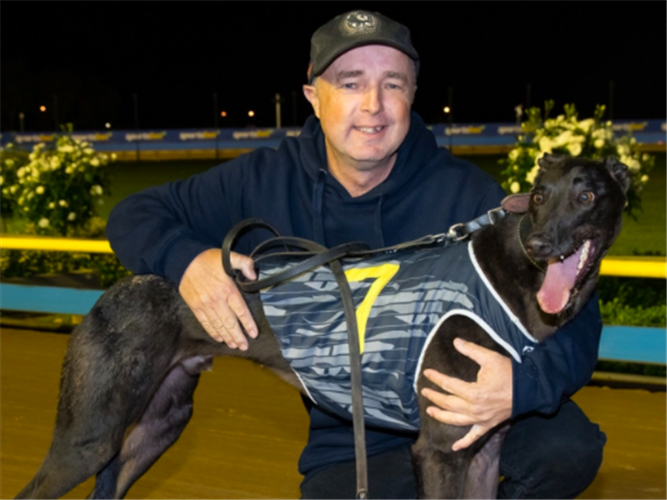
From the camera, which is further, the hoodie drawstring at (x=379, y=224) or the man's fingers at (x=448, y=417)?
the hoodie drawstring at (x=379, y=224)

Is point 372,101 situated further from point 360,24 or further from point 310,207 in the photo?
point 310,207

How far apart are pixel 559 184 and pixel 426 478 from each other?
0.69m

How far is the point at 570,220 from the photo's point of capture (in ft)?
5.84

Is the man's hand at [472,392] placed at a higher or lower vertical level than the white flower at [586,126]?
lower

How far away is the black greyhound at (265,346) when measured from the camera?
1812mm

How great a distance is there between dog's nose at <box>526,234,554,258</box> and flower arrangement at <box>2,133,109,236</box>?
18.4 ft

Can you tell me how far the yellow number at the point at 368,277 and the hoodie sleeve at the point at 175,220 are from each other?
42 centimetres

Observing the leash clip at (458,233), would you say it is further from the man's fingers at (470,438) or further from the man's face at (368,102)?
the man's fingers at (470,438)

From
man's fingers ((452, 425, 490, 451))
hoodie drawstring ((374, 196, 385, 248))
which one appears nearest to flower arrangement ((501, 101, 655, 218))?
hoodie drawstring ((374, 196, 385, 248))

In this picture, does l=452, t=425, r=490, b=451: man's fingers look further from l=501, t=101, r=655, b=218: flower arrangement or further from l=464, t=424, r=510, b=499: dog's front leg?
l=501, t=101, r=655, b=218: flower arrangement

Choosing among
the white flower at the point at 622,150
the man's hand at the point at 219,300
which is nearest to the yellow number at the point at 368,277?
the man's hand at the point at 219,300

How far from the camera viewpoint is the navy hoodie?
2.28m

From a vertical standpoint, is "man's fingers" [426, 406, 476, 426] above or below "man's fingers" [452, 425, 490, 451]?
above

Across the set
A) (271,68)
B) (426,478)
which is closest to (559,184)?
(426,478)
